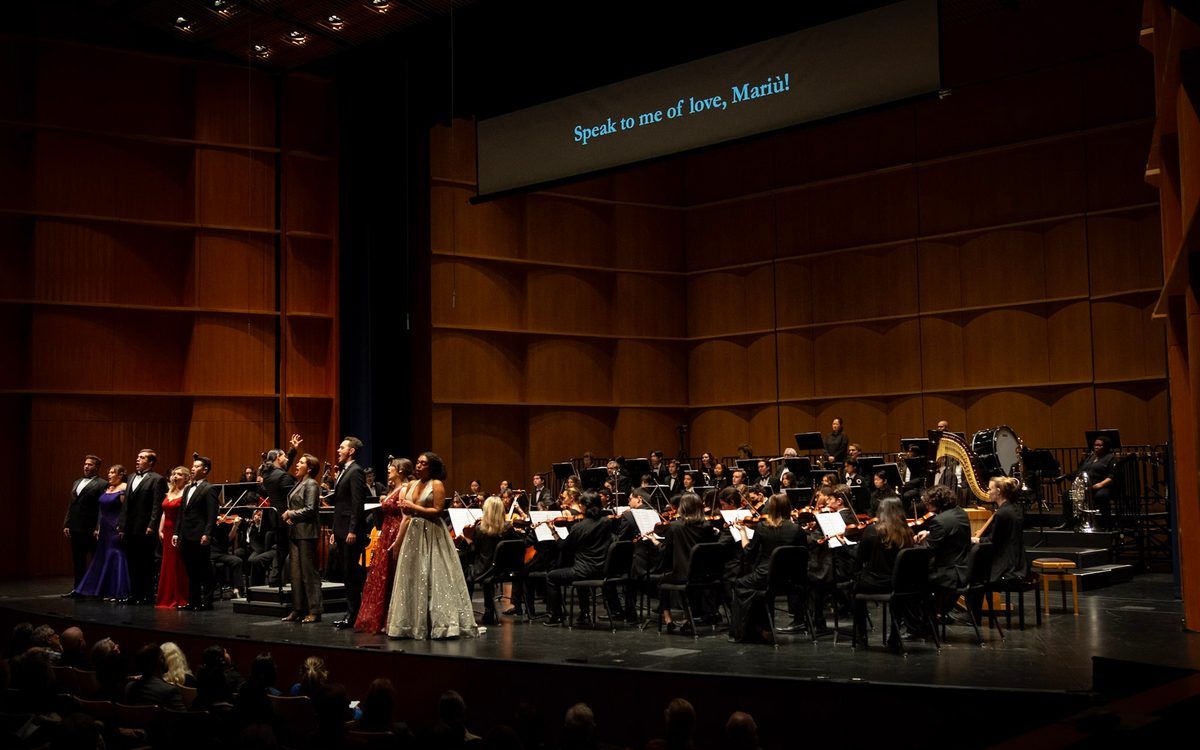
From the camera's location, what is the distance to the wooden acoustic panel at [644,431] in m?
19.0

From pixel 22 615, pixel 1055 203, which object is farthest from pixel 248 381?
pixel 1055 203

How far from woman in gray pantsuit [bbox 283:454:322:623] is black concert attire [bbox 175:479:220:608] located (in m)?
1.20

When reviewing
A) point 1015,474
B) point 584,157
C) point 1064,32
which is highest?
point 1064,32

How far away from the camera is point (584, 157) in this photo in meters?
11.7

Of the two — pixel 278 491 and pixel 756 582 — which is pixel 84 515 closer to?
pixel 278 491

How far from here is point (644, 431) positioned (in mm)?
19219

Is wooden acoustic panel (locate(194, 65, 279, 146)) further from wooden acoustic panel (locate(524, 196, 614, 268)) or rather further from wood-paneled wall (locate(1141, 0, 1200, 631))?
wood-paneled wall (locate(1141, 0, 1200, 631))

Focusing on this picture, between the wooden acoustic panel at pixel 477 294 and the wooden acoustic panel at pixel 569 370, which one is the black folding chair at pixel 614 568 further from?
the wooden acoustic panel at pixel 569 370

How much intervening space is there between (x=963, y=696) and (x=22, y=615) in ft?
28.1

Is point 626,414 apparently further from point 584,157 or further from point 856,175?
point 584,157

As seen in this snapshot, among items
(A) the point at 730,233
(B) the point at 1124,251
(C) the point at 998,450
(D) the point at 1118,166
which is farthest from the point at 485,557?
(D) the point at 1118,166

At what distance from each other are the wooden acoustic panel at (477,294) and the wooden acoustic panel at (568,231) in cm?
66

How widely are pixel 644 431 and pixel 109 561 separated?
9.78 meters

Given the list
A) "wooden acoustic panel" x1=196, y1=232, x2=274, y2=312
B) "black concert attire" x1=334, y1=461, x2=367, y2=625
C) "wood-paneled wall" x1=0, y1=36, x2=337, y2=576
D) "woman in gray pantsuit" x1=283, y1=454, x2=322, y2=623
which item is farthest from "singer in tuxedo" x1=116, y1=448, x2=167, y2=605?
"wooden acoustic panel" x1=196, y1=232, x2=274, y2=312
